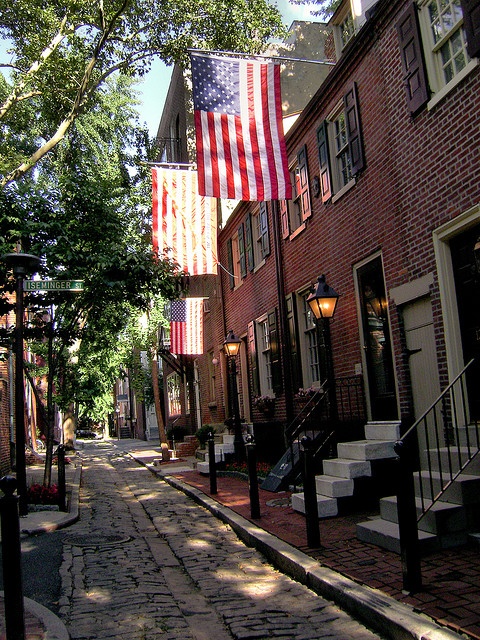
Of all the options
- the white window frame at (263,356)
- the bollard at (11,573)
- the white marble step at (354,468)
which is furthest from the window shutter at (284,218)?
the bollard at (11,573)

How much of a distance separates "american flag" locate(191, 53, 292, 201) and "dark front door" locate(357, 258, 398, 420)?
6.16 feet

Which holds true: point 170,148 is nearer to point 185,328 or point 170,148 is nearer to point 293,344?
point 185,328

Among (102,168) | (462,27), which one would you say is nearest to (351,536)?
(462,27)

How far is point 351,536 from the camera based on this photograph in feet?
20.3

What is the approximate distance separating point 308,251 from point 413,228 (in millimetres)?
4091

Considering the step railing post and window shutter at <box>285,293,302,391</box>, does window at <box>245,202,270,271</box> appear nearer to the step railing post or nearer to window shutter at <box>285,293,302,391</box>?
window shutter at <box>285,293,302,391</box>

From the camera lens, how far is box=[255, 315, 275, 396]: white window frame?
14.9 m

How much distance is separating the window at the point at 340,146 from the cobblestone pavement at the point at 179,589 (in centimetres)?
593

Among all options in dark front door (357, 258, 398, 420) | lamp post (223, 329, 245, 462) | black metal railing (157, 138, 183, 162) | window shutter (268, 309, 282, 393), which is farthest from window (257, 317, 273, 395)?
black metal railing (157, 138, 183, 162)

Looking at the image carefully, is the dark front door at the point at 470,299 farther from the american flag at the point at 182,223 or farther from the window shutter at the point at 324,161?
the american flag at the point at 182,223

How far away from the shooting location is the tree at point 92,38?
13016mm

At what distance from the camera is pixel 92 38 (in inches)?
588

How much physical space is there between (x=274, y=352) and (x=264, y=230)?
302 cm

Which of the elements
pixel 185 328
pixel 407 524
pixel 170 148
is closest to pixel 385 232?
pixel 407 524
